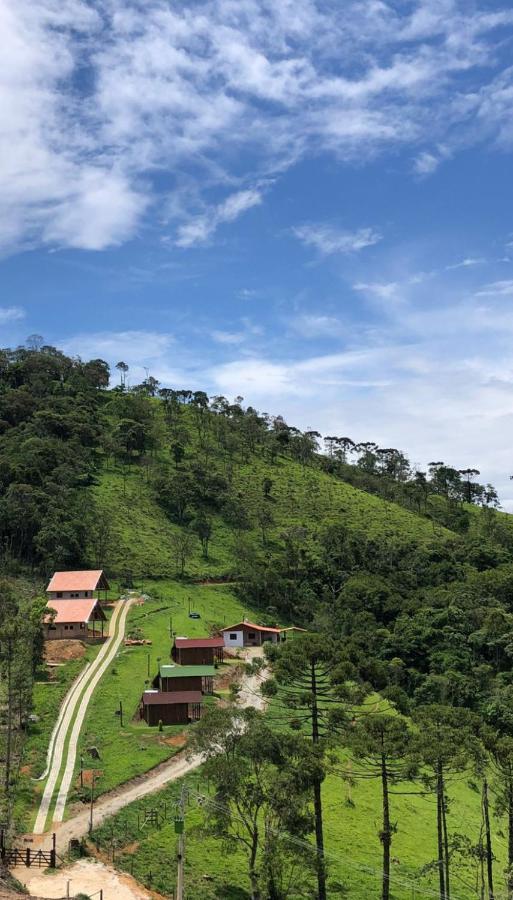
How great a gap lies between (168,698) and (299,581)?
172 feet

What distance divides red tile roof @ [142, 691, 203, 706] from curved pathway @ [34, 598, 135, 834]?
195 inches

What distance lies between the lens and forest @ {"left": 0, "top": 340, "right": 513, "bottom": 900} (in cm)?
2911

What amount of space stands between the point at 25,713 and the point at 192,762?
500 inches

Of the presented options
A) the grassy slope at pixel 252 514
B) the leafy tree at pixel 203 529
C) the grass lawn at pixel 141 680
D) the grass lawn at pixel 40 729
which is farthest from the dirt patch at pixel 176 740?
the leafy tree at pixel 203 529

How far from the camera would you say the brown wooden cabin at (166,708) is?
164 ft

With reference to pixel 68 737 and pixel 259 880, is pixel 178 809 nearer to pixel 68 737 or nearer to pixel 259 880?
pixel 259 880

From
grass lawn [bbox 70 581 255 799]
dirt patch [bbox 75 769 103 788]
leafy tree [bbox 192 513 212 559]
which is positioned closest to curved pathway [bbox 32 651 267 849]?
grass lawn [bbox 70 581 255 799]

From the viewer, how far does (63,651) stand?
64750mm

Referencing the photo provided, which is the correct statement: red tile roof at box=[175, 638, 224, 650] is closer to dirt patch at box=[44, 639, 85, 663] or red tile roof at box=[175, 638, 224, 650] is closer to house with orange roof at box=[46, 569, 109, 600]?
dirt patch at box=[44, 639, 85, 663]

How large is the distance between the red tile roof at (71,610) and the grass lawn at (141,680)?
5.43m

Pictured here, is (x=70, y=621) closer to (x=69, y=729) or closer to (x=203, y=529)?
(x=69, y=729)

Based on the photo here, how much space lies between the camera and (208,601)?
8906cm

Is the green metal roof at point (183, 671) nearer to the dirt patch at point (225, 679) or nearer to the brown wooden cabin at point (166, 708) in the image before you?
the brown wooden cabin at point (166, 708)

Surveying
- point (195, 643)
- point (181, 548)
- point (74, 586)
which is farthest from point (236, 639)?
point (181, 548)
